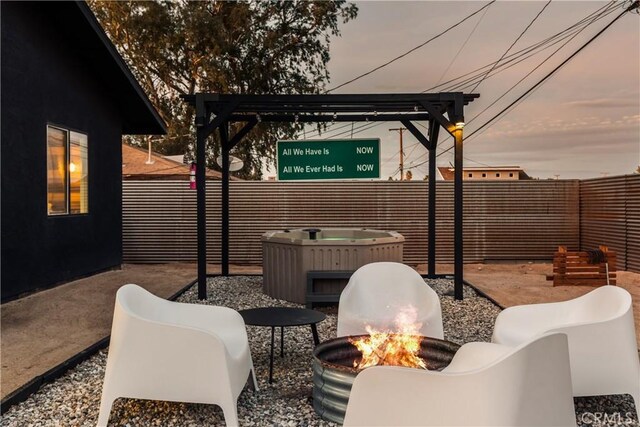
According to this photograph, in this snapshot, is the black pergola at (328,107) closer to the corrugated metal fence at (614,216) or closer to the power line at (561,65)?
the corrugated metal fence at (614,216)

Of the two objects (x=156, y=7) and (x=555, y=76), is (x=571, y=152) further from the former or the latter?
(x=156, y=7)

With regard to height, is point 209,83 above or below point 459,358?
above

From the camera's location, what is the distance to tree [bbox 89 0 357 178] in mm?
17078

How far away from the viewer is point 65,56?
8.28 m

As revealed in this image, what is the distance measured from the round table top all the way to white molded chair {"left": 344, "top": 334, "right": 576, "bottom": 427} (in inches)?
70.2

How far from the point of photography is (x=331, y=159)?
8305mm

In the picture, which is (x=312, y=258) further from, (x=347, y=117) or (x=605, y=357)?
(x=605, y=357)

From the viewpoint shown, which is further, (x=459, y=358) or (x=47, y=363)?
(x=47, y=363)

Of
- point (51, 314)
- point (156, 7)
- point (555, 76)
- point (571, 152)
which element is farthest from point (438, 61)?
point (51, 314)

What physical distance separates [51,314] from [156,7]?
44.7 feet

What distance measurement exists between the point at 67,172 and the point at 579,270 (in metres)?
8.22

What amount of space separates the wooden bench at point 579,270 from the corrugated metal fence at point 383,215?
3.16m

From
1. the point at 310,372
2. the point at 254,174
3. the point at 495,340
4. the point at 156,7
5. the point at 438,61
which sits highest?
the point at 156,7

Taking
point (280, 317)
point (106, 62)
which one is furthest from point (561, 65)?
point (280, 317)
